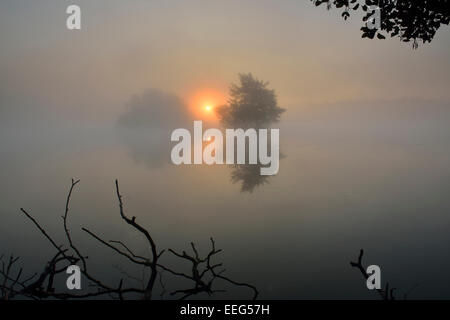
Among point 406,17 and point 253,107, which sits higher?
point 253,107

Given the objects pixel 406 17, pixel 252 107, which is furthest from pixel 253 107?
pixel 406 17

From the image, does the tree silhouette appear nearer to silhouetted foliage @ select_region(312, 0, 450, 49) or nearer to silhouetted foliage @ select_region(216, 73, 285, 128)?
silhouetted foliage @ select_region(216, 73, 285, 128)

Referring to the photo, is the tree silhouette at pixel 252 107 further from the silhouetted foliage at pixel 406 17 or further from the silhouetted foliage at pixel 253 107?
the silhouetted foliage at pixel 406 17

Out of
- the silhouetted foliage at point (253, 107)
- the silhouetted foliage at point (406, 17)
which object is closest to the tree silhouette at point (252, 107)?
the silhouetted foliage at point (253, 107)

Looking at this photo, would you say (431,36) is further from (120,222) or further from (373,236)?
(120,222)

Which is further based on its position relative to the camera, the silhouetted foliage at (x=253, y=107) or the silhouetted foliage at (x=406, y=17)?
the silhouetted foliage at (x=253, y=107)

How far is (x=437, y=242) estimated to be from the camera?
33.3 ft

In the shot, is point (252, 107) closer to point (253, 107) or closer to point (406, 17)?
point (253, 107)

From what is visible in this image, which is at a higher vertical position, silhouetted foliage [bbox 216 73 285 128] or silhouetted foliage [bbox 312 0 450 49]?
silhouetted foliage [bbox 216 73 285 128]

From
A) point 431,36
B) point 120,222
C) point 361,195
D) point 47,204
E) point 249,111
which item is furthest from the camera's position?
point 249,111

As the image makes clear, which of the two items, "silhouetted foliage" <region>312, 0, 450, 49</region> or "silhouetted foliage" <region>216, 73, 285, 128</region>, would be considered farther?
"silhouetted foliage" <region>216, 73, 285, 128</region>

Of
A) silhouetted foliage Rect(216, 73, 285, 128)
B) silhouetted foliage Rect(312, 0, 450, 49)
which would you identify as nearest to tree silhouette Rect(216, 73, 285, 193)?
silhouetted foliage Rect(216, 73, 285, 128)

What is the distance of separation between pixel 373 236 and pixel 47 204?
12216 mm
